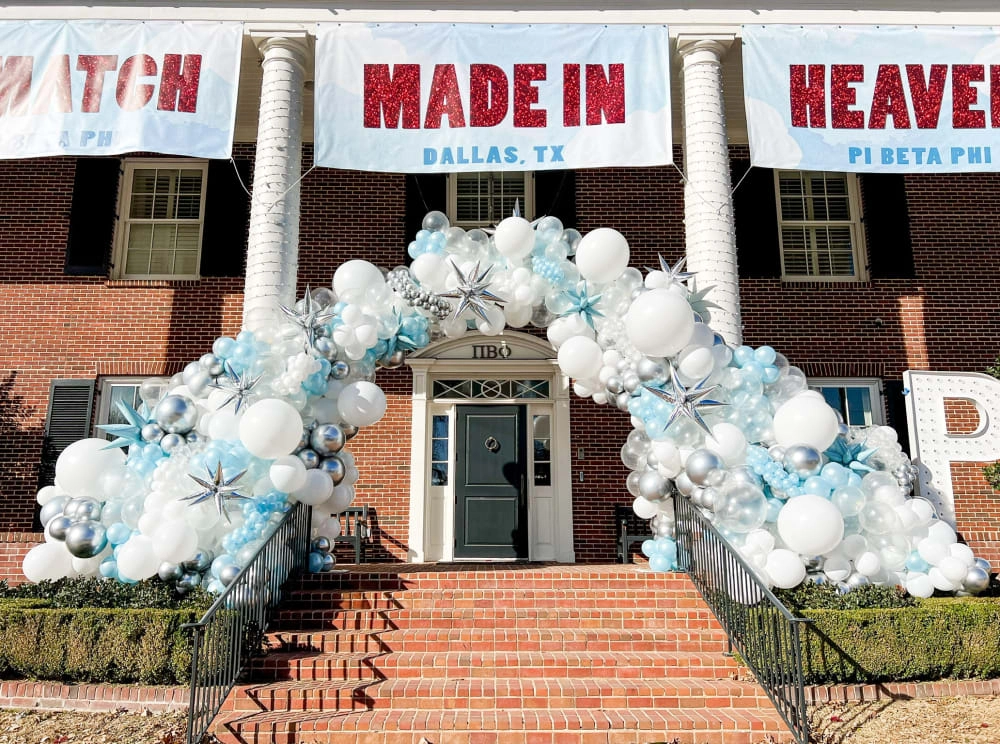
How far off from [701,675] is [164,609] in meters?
4.68

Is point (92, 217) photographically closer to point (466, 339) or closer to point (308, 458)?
point (466, 339)

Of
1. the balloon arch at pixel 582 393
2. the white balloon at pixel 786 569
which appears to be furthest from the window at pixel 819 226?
the white balloon at pixel 786 569

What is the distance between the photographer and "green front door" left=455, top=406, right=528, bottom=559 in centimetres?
1240

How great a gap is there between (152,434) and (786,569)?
626cm

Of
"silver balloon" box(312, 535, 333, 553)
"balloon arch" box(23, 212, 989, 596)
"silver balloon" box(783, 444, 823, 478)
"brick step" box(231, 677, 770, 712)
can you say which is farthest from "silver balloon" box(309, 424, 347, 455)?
"silver balloon" box(783, 444, 823, 478)

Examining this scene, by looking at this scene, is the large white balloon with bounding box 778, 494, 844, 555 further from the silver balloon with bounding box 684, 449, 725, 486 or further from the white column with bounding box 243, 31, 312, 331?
the white column with bounding box 243, 31, 312, 331

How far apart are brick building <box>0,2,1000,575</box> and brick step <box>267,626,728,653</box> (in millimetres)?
4558

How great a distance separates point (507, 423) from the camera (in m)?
12.8

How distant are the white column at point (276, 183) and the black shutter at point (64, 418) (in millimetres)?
4115

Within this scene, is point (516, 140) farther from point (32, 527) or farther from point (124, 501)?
point (32, 527)

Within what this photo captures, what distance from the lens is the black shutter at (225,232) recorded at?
1305 centimetres

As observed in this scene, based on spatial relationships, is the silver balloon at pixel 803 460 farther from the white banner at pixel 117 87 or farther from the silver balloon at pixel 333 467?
the white banner at pixel 117 87

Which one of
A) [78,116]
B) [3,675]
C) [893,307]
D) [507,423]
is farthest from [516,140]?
[3,675]

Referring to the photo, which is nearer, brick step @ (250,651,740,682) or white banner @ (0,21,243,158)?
brick step @ (250,651,740,682)
